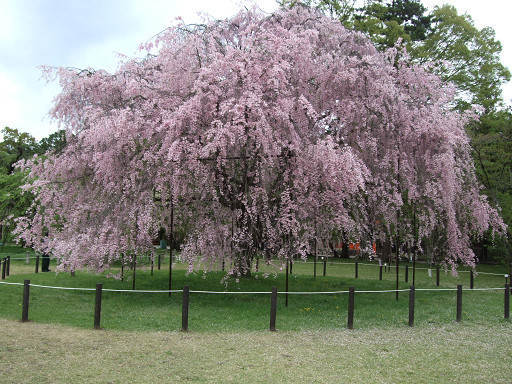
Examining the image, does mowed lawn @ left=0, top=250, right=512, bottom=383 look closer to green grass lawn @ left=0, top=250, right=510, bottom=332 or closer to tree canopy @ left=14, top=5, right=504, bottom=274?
green grass lawn @ left=0, top=250, right=510, bottom=332

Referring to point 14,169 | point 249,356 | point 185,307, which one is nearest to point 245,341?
point 249,356

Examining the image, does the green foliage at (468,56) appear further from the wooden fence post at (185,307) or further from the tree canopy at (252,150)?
the wooden fence post at (185,307)

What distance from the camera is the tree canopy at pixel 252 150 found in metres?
10.7

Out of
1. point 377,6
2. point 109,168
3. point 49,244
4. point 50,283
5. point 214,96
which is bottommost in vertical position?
point 50,283

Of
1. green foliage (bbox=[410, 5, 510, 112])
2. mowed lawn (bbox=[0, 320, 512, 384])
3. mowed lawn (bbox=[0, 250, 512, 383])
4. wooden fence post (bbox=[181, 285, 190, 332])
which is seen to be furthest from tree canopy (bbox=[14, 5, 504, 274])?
green foliage (bbox=[410, 5, 510, 112])

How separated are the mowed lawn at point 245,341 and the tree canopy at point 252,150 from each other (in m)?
1.55

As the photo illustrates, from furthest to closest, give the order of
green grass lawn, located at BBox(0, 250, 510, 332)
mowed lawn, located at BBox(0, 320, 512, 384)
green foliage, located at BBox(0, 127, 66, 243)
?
green foliage, located at BBox(0, 127, 66, 243), green grass lawn, located at BBox(0, 250, 510, 332), mowed lawn, located at BBox(0, 320, 512, 384)

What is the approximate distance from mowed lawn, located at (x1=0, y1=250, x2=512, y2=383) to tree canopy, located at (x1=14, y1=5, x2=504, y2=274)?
→ 5.07 feet

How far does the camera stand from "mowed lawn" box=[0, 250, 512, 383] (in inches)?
248

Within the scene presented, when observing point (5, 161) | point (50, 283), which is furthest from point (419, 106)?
point (5, 161)

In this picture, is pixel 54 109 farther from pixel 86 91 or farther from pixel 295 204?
pixel 295 204

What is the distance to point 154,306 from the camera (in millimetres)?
11531

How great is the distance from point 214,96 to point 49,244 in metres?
5.75

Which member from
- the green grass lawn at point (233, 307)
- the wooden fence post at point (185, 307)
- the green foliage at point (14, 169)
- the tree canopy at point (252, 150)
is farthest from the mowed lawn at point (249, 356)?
the green foliage at point (14, 169)
